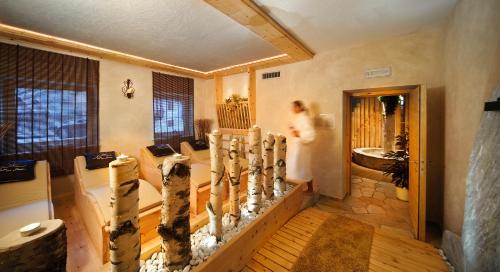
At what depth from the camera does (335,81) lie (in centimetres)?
365

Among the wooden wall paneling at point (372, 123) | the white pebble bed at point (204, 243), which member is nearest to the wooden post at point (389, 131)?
the wooden wall paneling at point (372, 123)

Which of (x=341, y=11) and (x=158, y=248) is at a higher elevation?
(x=341, y=11)

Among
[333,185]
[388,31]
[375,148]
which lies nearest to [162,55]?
[388,31]

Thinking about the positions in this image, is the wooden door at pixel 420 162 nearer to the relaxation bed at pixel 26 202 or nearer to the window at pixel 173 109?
the relaxation bed at pixel 26 202

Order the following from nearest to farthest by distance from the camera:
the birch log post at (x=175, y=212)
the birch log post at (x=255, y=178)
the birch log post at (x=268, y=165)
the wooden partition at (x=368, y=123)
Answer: the birch log post at (x=175, y=212) → the birch log post at (x=255, y=178) → the birch log post at (x=268, y=165) → the wooden partition at (x=368, y=123)

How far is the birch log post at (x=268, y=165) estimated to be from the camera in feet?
8.46

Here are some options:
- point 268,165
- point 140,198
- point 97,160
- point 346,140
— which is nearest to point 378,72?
point 346,140

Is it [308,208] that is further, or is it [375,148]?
[375,148]

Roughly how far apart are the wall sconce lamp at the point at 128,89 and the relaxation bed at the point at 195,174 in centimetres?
133

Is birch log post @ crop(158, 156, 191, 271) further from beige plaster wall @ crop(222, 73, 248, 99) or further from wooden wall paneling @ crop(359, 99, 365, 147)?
wooden wall paneling @ crop(359, 99, 365, 147)

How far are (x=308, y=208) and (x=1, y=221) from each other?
398 cm

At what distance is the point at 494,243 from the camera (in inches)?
42.5

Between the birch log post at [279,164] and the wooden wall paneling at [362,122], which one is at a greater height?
the wooden wall paneling at [362,122]

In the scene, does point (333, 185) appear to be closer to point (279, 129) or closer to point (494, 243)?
point (279, 129)
